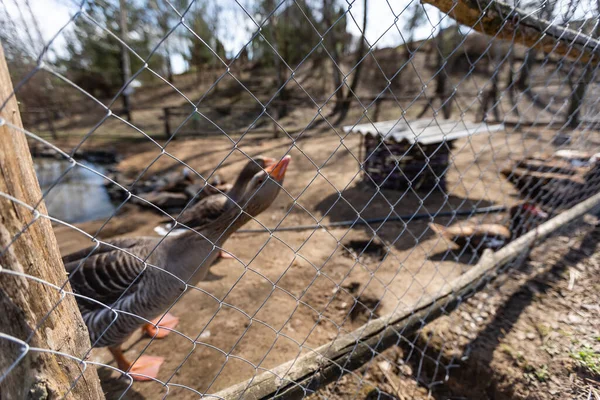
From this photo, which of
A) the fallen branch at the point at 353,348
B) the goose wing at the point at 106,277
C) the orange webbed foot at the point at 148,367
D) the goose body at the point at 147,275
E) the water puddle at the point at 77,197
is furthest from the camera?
the water puddle at the point at 77,197

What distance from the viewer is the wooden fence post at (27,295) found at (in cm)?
68

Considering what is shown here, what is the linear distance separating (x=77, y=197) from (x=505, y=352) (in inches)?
354

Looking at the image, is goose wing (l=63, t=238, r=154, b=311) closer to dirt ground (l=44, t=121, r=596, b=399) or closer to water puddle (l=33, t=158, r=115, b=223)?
dirt ground (l=44, t=121, r=596, b=399)

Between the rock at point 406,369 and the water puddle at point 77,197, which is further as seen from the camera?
the water puddle at point 77,197

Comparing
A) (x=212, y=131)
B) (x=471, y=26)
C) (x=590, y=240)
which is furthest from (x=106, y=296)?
(x=212, y=131)

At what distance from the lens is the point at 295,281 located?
10.9 ft

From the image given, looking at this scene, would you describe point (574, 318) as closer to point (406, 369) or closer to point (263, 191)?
point (406, 369)

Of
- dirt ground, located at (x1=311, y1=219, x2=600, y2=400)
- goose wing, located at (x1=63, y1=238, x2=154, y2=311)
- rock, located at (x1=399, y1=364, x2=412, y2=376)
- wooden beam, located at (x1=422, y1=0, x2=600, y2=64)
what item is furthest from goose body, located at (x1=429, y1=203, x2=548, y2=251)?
goose wing, located at (x1=63, y1=238, x2=154, y2=311)

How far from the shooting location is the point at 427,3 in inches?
64.0

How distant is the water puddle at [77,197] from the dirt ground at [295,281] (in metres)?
1.04

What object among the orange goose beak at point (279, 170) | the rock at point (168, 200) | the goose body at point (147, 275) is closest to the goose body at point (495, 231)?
the orange goose beak at point (279, 170)

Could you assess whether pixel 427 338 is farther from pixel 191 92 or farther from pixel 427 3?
pixel 191 92

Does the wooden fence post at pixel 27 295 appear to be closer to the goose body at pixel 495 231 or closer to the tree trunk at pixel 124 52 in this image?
the goose body at pixel 495 231

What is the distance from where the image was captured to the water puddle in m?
6.64
